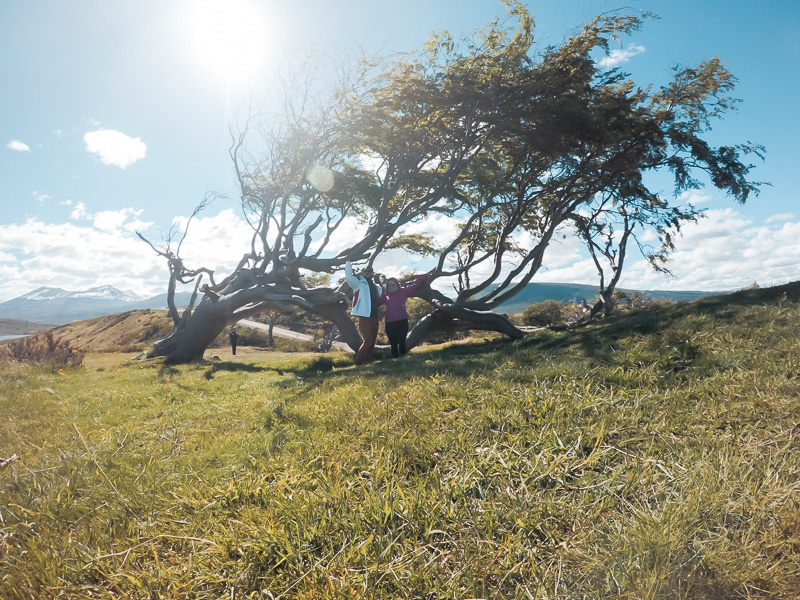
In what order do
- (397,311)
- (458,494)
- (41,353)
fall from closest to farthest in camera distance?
(458,494)
(397,311)
(41,353)

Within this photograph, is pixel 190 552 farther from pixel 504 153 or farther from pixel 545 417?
pixel 504 153

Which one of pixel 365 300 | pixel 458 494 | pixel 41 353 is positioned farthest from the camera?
pixel 41 353

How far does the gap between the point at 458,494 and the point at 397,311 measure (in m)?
9.19

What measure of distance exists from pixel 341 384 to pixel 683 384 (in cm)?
443

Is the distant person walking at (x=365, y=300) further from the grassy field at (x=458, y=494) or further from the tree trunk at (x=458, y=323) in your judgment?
the grassy field at (x=458, y=494)

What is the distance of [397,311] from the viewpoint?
1170 cm

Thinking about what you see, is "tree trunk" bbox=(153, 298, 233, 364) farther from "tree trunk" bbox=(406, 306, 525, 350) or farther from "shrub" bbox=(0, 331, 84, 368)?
"tree trunk" bbox=(406, 306, 525, 350)

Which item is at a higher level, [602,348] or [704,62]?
[704,62]

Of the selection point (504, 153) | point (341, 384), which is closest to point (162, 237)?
point (504, 153)

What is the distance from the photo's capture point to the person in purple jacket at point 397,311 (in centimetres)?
1167

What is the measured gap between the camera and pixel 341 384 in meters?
6.52

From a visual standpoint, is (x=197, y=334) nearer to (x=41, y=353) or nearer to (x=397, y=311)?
(x=41, y=353)

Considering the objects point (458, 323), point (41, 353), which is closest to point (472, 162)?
point (458, 323)

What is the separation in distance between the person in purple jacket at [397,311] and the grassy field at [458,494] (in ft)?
22.8
